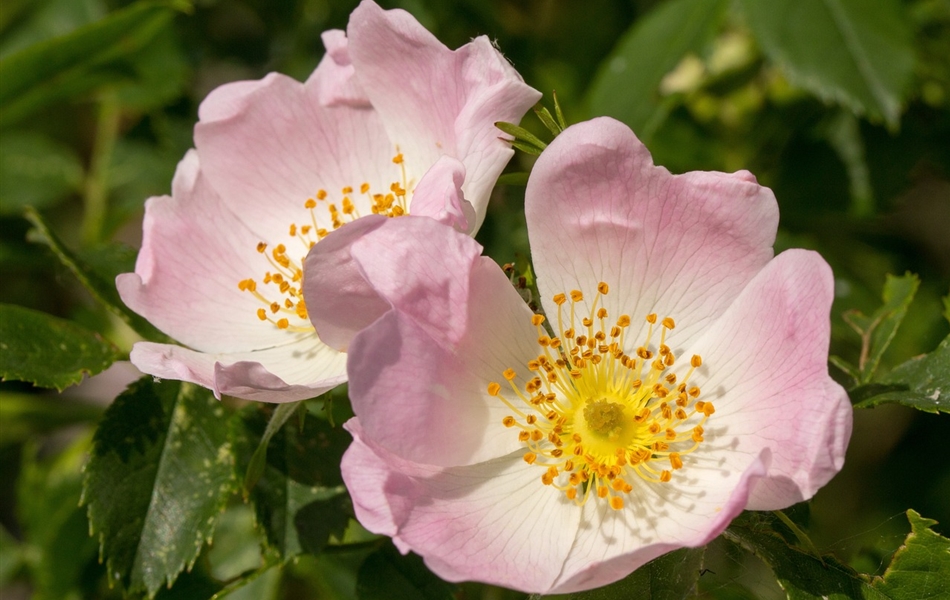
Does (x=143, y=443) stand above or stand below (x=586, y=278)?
below

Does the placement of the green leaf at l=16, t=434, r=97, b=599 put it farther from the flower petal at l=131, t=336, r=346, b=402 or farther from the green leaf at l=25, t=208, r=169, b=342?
the flower petal at l=131, t=336, r=346, b=402

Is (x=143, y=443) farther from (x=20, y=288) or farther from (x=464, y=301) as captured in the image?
(x=20, y=288)

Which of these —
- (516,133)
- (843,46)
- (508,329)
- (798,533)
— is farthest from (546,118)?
(843,46)

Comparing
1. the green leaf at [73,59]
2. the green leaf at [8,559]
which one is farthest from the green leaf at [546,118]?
the green leaf at [8,559]

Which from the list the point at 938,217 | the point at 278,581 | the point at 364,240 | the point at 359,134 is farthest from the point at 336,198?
the point at 938,217

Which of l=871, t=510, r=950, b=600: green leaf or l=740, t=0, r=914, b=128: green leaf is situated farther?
l=740, t=0, r=914, b=128: green leaf

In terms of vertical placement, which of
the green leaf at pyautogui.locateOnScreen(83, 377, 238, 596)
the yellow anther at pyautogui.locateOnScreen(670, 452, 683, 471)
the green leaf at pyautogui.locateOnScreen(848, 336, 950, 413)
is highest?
the green leaf at pyautogui.locateOnScreen(848, 336, 950, 413)

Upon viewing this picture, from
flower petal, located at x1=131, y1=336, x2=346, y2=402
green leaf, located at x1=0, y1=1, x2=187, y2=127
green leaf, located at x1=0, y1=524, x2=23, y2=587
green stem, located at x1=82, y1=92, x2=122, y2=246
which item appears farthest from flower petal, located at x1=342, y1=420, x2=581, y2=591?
green leaf, located at x1=0, y1=524, x2=23, y2=587

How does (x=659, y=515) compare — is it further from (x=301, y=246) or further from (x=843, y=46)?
(x=843, y=46)
